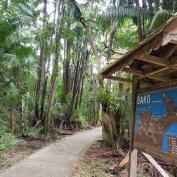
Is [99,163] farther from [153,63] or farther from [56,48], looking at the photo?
[56,48]

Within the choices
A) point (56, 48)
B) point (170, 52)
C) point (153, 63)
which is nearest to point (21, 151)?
point (56, 48)

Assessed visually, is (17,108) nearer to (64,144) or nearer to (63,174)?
(64,144)

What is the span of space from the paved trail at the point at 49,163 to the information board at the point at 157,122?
3.99m

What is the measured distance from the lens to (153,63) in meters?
4.64

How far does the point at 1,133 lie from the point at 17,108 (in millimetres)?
4539

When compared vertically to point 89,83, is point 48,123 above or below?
below

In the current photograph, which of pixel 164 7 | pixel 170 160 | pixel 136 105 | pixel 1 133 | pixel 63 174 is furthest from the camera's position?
pixel 1 133

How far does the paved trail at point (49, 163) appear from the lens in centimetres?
839

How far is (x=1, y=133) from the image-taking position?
42.7 ft

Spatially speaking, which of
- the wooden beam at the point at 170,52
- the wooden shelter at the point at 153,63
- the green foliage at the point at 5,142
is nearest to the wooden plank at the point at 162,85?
the wooden shelter at the point at 153,63

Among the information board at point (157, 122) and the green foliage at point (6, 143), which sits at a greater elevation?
the information board at point (157, 122)

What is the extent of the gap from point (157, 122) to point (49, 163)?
5.97 meters

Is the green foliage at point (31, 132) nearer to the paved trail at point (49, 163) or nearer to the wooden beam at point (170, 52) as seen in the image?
the paved trail at point (49, 163)

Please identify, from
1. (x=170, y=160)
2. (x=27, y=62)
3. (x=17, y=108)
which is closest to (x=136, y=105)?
(x=170, y=160)
